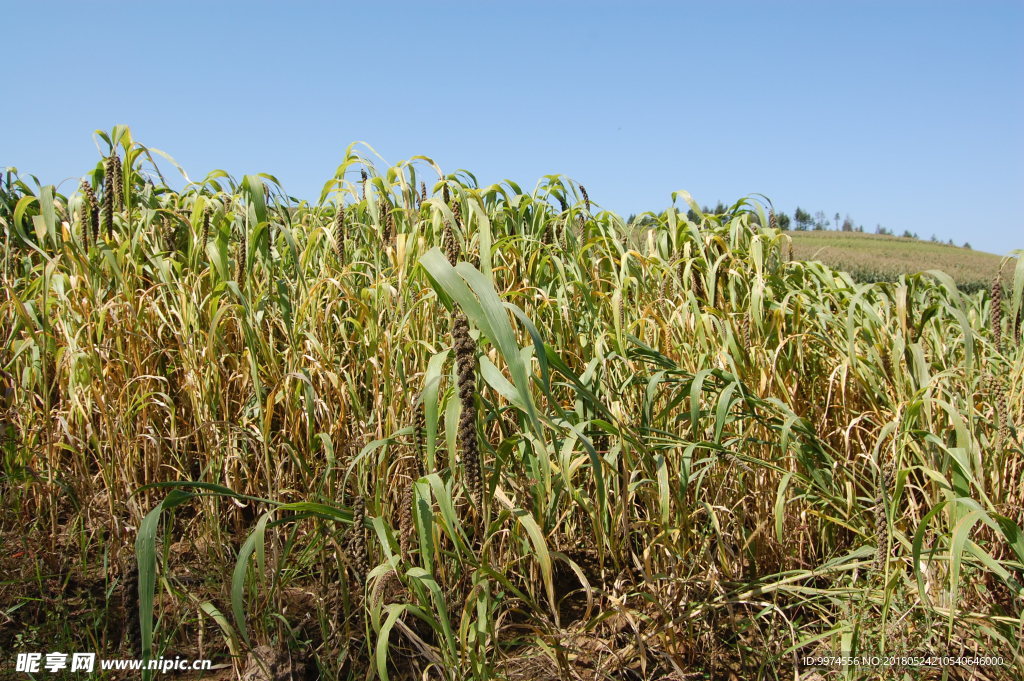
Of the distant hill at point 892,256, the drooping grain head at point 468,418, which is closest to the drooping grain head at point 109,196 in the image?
the drooping grain head at point 468,418

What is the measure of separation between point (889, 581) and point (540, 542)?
2.49 feet

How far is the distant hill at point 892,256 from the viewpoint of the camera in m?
20.2

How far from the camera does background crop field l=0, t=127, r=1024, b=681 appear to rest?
1487 millimetres

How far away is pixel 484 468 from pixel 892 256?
95.5ft

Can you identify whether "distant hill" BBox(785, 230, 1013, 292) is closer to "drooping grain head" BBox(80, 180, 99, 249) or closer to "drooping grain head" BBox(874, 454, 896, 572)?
"drooping grain head" BBox(874, 454, 896, 572)

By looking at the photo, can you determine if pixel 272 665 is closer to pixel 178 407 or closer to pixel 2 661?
pixel 2 661

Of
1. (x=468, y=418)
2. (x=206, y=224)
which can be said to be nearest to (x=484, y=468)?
(x=468, y=418)

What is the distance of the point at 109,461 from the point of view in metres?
2.12

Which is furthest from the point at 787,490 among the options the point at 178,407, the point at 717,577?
the point at 178,407

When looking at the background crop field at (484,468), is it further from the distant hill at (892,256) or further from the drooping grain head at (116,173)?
the distant hill at (892,256)

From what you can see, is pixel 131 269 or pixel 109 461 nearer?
pixel 109 461

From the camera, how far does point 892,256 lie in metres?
26.4

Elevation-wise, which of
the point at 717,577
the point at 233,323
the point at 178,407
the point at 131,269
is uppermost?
the point at 131,269

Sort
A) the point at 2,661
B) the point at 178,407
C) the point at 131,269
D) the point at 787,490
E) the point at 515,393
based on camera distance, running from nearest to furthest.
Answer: the point at 515,393 → the point at 2,661 → the point at 787,490 → the point at 178,407 → the point at 131,269
